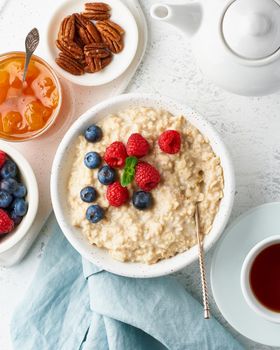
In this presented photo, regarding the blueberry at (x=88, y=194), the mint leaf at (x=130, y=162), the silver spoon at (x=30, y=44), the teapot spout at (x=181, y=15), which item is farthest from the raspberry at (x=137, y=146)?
the silver spoon at (x=30, y=44)

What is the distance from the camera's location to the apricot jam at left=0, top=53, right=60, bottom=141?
1.74 m

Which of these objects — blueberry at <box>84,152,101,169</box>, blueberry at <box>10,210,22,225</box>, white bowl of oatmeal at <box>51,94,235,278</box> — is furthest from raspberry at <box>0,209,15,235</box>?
blueberry at <box>84,152,101,169</box>

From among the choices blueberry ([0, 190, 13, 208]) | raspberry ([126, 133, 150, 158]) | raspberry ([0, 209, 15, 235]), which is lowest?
raspberry ([0, 209, 15, 235])

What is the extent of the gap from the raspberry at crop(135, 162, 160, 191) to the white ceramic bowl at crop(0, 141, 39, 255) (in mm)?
278

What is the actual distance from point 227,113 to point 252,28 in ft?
1.34

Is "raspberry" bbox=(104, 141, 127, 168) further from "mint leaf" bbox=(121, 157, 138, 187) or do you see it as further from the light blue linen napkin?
the light blue linen napkin

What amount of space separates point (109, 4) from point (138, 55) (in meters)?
0.14

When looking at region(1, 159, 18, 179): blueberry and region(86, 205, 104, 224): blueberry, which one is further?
region(1, 159, 18, 179): blueberry

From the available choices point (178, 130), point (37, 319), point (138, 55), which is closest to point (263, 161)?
point (178, 130)

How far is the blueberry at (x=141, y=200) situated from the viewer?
1567 mm

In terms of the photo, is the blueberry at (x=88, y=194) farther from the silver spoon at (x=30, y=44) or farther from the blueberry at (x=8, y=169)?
the silver spoon at (x=30, y=44)

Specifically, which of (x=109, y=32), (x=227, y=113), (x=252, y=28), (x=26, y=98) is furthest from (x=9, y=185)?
(x=252, y=28)

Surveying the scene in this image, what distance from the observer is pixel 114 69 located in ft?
5.82

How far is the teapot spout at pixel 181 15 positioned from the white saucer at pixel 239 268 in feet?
1.48
